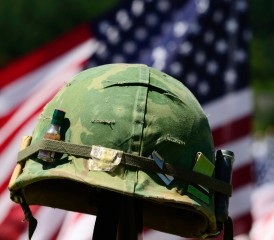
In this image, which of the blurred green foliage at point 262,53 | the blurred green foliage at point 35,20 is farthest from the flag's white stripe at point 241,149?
the blurred green foliage at point 262,53

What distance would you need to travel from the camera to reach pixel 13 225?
5840 mm

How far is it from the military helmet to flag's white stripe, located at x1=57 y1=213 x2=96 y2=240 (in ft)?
6.60

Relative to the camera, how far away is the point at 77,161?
10.5 feet

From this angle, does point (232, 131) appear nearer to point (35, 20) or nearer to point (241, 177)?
point (241, 177)

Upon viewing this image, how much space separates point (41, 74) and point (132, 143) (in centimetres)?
359

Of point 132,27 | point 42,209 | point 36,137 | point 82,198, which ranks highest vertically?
point 132,27

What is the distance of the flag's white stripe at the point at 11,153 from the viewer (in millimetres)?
6098

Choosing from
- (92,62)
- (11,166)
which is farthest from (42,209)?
(92,62)

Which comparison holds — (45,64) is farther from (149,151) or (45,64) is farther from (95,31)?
(149,151)

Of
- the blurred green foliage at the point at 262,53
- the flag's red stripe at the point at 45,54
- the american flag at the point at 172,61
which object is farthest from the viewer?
the blurred green foliage at the point at 262,53

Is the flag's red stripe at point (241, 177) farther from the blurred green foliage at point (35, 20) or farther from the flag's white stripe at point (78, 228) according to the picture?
the blurred green foliage at point (35, 20)

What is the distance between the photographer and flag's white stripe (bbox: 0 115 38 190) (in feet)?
20.0

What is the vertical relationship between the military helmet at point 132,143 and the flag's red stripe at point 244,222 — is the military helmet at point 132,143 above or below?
above

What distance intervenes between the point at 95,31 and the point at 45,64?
410 millimetres
